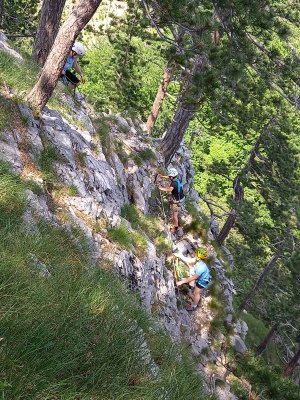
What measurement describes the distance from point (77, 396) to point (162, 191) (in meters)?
9.40

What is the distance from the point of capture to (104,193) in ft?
26.8

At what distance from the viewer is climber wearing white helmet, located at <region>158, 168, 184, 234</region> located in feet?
37.5

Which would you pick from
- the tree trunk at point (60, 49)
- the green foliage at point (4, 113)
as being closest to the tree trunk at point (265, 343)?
the tree trunk at point (60, 49)

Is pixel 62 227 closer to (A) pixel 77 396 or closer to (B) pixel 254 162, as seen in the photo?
(A) pixel 77 396

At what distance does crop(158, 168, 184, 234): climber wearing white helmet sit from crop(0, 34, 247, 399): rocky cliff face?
41 centimetres

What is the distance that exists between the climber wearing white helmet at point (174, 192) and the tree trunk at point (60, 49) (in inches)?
195

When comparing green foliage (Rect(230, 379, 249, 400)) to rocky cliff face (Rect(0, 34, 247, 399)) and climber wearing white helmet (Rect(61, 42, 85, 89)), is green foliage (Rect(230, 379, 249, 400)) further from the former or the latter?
climber wearing white helmet (Rect(61, 42, 85, 89))

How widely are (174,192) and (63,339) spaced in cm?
883

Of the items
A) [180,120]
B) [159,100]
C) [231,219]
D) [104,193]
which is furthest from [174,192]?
[231,219]

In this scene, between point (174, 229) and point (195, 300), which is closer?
point (195, 300)

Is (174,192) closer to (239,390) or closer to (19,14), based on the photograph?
(239,390)

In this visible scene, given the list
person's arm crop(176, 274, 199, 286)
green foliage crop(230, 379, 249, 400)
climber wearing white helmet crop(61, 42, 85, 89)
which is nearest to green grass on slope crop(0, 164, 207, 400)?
person's arm crop(176, 274, 199, 286)

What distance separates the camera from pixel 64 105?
9.97 meters

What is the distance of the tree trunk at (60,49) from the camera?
6410 millimetres
